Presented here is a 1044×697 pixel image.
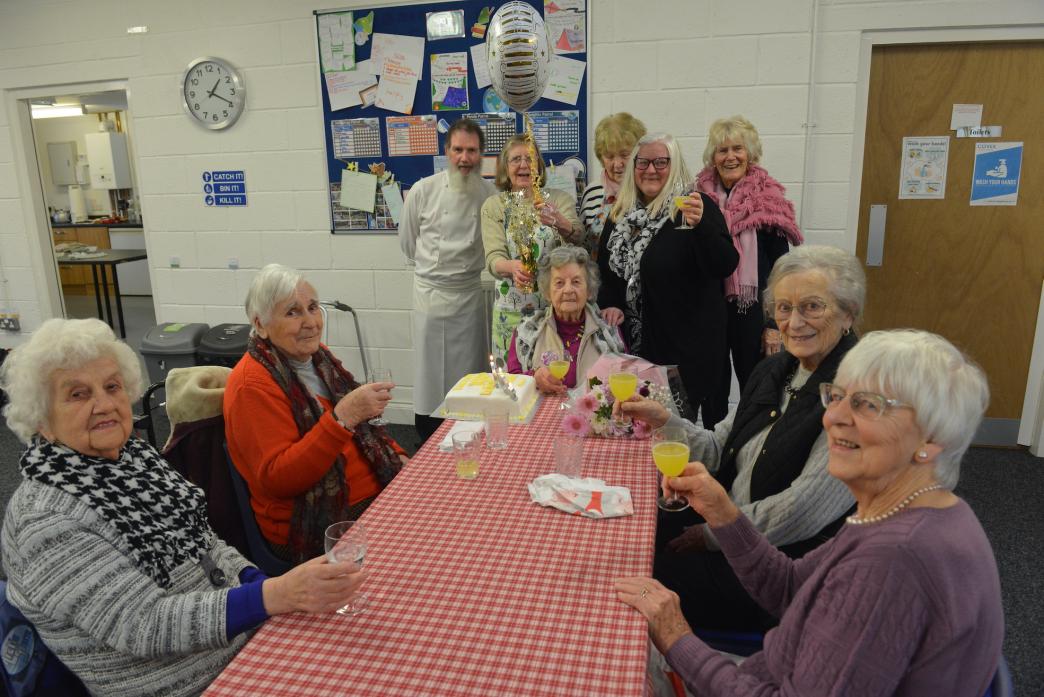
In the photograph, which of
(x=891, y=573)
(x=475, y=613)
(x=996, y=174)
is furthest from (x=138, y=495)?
(x=996, y=174)

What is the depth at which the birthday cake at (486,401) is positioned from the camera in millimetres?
2299

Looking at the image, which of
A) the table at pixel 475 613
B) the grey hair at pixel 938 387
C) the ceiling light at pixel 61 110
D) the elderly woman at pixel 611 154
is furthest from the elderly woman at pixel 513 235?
the ceiling light at pixel 61 110

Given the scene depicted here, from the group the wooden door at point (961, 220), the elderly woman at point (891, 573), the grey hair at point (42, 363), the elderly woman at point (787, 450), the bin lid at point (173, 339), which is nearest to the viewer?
the elderly woman at point (891, 573)

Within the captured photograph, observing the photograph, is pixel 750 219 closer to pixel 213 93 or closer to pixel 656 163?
pixel 656 163

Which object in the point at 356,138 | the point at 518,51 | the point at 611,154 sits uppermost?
the point at 518,51

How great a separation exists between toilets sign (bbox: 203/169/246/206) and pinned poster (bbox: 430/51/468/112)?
4.36 feet


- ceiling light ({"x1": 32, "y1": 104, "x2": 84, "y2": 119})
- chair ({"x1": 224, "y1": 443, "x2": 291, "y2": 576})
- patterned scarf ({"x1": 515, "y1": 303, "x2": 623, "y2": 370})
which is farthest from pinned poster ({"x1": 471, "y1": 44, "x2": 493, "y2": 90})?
ceiling light ({"x1": 32, "y1": 104, "x2": 84, "y2": 119})

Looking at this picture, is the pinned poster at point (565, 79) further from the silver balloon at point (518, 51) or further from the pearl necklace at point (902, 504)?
the pearl necklace at point (902, 504)

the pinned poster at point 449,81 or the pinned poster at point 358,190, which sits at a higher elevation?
the pinned poster at point 449,81

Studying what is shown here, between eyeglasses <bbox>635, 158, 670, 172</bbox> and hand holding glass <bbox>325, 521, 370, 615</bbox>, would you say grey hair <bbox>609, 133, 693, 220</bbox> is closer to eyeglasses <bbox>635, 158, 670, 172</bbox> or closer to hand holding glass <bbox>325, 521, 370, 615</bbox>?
eyeglasses <bbox>635, 158, 670, 172</bbox>

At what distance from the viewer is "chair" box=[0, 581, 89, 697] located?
1270mm

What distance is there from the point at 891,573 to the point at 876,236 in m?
3.22

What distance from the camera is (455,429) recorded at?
218 centimetres

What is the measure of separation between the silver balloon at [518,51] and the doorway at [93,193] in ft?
21.5
